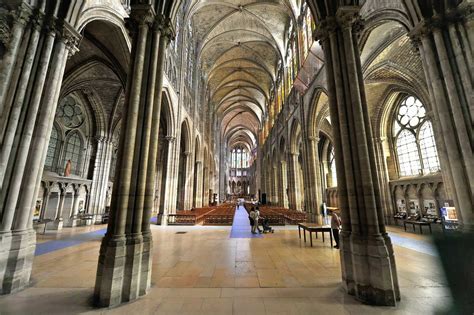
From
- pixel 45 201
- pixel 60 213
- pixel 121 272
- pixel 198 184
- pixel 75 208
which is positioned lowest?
pixel 121 272

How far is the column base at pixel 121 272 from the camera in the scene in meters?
3.18

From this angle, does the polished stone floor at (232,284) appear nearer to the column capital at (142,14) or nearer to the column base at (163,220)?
the column capital at (142,14)

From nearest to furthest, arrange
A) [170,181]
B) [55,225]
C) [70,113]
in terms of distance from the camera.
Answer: [55,225] → [170,181] → [70,113]

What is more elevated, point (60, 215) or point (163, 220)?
point (60, 215)

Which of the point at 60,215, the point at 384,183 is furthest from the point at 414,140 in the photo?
the point at 60,215

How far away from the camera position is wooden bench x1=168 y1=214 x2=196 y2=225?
12.6 meters

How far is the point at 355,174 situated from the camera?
401 centimetres

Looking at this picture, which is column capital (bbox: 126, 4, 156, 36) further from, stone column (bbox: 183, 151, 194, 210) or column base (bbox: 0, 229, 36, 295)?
stone column (bbox: 183, 151, 194, 210)

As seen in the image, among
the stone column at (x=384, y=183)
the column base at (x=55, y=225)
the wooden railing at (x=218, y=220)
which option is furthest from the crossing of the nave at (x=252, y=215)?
the stone column at (x=384, y=183)

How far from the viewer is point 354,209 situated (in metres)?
3.86

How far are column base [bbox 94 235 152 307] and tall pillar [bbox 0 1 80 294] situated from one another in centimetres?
214

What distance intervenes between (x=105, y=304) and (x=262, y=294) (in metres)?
2.60

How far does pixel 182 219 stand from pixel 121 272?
32.2ft

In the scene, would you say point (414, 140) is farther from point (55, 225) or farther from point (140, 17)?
point (55, 225)
